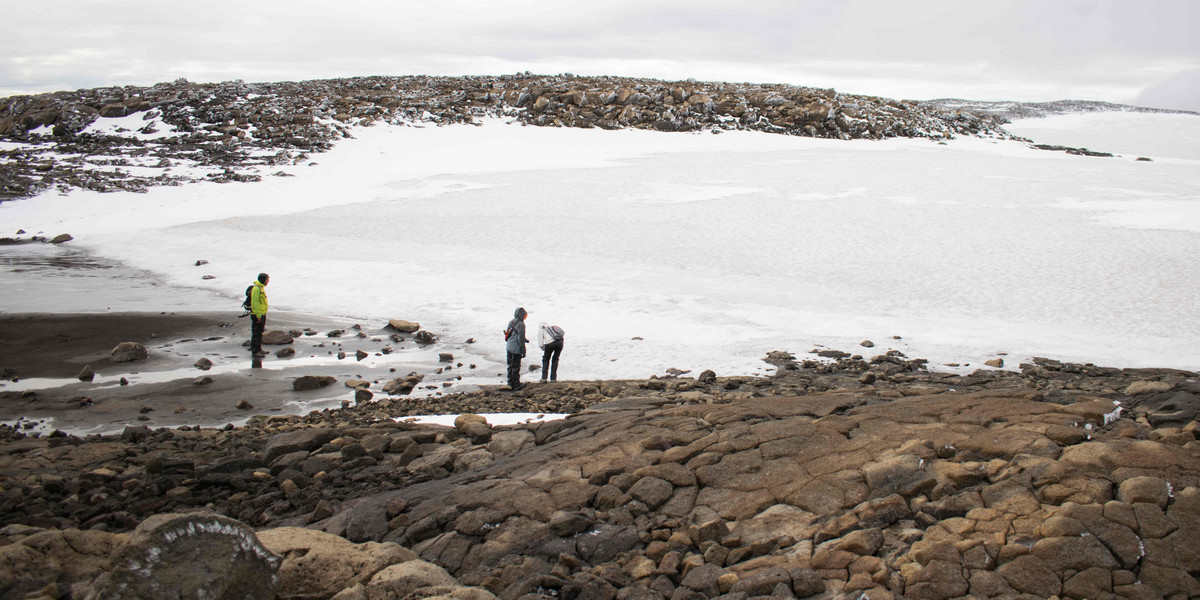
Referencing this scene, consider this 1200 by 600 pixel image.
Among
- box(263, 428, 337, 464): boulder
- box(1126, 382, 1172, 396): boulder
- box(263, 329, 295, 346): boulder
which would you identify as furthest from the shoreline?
box(1126, 382, 1172, 396): boulder

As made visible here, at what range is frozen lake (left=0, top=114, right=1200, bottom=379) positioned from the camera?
13438 millimetres

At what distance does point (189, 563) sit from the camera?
4.13 m

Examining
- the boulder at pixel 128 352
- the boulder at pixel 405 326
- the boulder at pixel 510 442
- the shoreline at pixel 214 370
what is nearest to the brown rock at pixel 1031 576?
the boulder at pixel 510 442

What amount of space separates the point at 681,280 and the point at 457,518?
12.1 meters

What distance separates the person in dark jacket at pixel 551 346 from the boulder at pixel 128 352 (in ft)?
22.3

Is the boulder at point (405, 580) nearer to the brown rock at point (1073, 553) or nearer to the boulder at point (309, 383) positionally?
the brown rock at point (1073, 553)

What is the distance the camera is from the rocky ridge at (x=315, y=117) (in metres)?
31.4

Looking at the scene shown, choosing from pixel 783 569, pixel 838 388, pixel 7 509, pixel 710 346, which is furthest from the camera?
pixel 710 346

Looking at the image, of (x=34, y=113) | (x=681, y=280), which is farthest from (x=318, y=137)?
(x=681, y=280)

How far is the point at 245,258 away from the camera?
19.8m

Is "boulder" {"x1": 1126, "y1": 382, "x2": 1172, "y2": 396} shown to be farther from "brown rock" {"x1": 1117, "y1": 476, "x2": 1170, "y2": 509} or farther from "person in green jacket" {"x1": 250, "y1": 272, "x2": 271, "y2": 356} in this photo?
"person in green jacket" {"x1": 250, "y1": 272, "x2": 271, "y2": 356}

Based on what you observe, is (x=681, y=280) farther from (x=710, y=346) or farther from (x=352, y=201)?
(x=352, y=201)

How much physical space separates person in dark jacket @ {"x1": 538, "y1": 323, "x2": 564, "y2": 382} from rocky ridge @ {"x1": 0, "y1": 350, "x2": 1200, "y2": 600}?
2.86m

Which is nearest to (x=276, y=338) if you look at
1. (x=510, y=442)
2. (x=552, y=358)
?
(x=552, y=358)
